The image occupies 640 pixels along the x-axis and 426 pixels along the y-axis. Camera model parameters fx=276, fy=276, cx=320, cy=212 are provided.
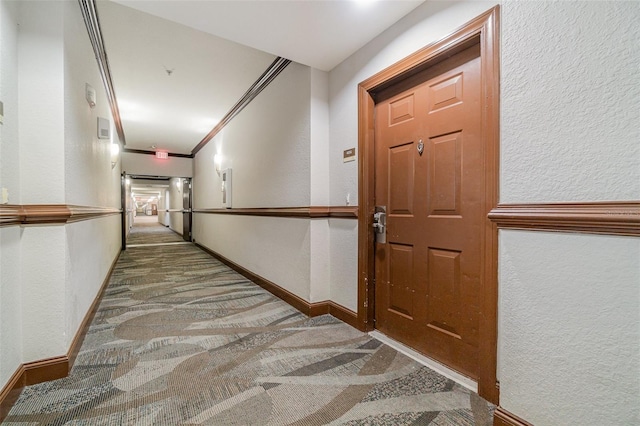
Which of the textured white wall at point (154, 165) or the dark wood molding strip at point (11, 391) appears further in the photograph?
the textured white wall at point (154, 165)

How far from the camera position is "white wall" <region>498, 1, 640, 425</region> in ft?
3.30

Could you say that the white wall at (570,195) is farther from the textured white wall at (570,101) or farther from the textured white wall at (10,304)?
the textured white wall at (10,304)

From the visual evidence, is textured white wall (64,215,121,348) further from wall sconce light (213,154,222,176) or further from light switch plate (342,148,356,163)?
wall sconce light (213,154,222,176)

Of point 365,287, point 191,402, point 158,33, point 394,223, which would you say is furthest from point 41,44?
point 365,287

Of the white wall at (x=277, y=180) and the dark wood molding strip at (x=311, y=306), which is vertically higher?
the white wall at (x=277, y=180)

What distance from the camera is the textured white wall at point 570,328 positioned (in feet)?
3.27

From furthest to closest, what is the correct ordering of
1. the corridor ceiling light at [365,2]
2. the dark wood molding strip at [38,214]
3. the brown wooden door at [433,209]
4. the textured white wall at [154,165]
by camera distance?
1. the textured white wall at [154,165]
2. the corridor ceiling light at [365,2]
3. the brown wooden door at [433,209]
4. the dark wood molding strip at [38,214]

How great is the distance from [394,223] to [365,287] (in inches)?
25.0

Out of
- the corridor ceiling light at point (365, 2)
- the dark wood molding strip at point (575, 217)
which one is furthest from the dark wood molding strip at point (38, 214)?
the dark wood molding strip at point (575, 217)

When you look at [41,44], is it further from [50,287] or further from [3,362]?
[3,362]

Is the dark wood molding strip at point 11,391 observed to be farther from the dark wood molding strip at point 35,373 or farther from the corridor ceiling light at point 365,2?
the corridor ceiling light at point 365,2

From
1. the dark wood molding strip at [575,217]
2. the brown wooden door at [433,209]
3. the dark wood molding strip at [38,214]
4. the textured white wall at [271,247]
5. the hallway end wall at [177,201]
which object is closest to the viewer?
the dark wood molding strip at [575,217]

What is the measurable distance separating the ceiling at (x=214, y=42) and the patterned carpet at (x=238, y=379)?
8.16ft

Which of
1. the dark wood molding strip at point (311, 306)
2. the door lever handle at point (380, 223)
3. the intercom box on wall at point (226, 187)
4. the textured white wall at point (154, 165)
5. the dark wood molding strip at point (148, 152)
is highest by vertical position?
the dark wood molding strip at point (148, 152)
